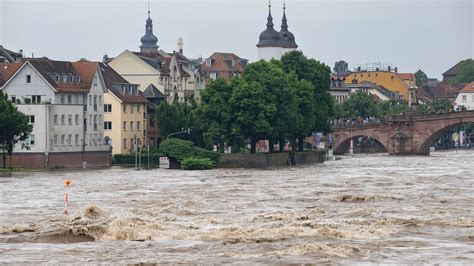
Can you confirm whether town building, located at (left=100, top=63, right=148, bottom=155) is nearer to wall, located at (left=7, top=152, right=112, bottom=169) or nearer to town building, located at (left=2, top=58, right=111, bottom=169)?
town building, located at (left=2, top=58, right=111, bottom=169)

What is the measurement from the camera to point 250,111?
475ft

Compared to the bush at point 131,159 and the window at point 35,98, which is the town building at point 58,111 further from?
the bush at point 131,159

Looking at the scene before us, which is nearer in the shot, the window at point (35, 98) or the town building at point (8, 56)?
the window at point (35, 98)

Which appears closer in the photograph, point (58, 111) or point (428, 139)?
point (58, 111)

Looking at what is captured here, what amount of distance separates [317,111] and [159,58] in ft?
96.3

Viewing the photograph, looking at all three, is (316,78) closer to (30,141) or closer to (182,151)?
(182,151)

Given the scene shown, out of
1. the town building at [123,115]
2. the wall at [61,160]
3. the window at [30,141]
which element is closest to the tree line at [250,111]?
the town building at [123,115]

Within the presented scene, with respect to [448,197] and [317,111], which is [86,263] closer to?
[448,197]

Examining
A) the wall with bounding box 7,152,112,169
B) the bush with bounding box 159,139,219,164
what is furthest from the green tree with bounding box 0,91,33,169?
the bush with bounding box 159,139,219,164

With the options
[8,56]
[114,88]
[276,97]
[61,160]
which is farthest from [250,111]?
[8,56]

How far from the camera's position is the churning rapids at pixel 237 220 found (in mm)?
61250

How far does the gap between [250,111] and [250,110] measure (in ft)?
0.51

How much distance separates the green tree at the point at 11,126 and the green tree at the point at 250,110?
21878 mm

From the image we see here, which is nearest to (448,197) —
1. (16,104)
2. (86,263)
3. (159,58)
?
(86,263)
